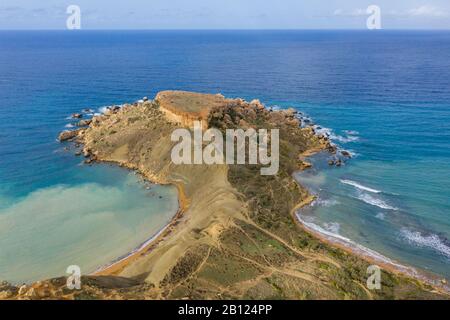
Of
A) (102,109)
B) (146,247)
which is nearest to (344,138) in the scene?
(146,247)

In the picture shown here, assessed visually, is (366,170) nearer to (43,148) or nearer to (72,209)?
(72,209)

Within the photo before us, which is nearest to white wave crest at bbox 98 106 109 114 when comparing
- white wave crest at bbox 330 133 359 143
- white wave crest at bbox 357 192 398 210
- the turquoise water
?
the turquoise water

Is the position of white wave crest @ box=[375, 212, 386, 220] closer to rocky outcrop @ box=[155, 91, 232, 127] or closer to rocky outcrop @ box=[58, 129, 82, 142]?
rocky outcrop @ box=[155, 91, 232, 127]

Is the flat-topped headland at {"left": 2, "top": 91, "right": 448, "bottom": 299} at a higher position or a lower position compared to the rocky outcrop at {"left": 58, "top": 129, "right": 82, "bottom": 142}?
lower

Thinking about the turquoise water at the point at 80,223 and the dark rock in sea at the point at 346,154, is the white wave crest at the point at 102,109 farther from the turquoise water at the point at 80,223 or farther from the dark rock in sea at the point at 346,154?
the dark rock in sea at the point at 346,154

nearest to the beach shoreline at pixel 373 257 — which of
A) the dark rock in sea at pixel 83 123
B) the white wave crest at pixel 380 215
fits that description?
the white wave crest at pixel 380 215

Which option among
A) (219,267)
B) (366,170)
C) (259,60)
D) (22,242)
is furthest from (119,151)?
(259,60)
